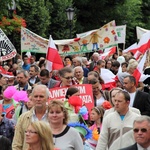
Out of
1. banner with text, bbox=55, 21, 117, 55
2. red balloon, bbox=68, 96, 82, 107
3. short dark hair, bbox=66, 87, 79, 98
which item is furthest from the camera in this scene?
banner with text, bbox=55, 21, 117, 55

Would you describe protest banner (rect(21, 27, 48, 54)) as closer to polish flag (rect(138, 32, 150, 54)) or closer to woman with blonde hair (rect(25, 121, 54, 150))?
polish flag (rect(138, 32, 150, 54))

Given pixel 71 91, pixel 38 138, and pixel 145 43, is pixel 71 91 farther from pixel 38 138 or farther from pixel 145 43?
pixel 145 43

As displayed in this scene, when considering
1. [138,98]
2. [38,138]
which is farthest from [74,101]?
[38,138]

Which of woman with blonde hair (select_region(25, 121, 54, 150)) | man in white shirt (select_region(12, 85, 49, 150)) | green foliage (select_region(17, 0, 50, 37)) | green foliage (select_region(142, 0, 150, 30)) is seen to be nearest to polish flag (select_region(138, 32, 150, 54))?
man in white shirt (select_region(12, 85, 49, 150))

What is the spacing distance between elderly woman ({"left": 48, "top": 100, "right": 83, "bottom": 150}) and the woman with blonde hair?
887 millimetres

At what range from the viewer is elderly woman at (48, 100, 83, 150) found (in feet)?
23.5

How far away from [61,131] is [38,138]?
1.04 m

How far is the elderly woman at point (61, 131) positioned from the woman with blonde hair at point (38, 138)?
89 cm

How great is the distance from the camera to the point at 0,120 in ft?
28.5

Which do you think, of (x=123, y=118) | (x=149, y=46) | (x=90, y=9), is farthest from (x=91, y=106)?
(x=90, y=9)

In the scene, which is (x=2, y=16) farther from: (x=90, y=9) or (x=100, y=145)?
(x=90, y=9)

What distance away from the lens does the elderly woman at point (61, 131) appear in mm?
7148

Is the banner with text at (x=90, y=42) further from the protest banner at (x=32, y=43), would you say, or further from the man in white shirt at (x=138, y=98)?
the man in white shirt at (x=138, y=98)

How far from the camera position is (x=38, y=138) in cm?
622
